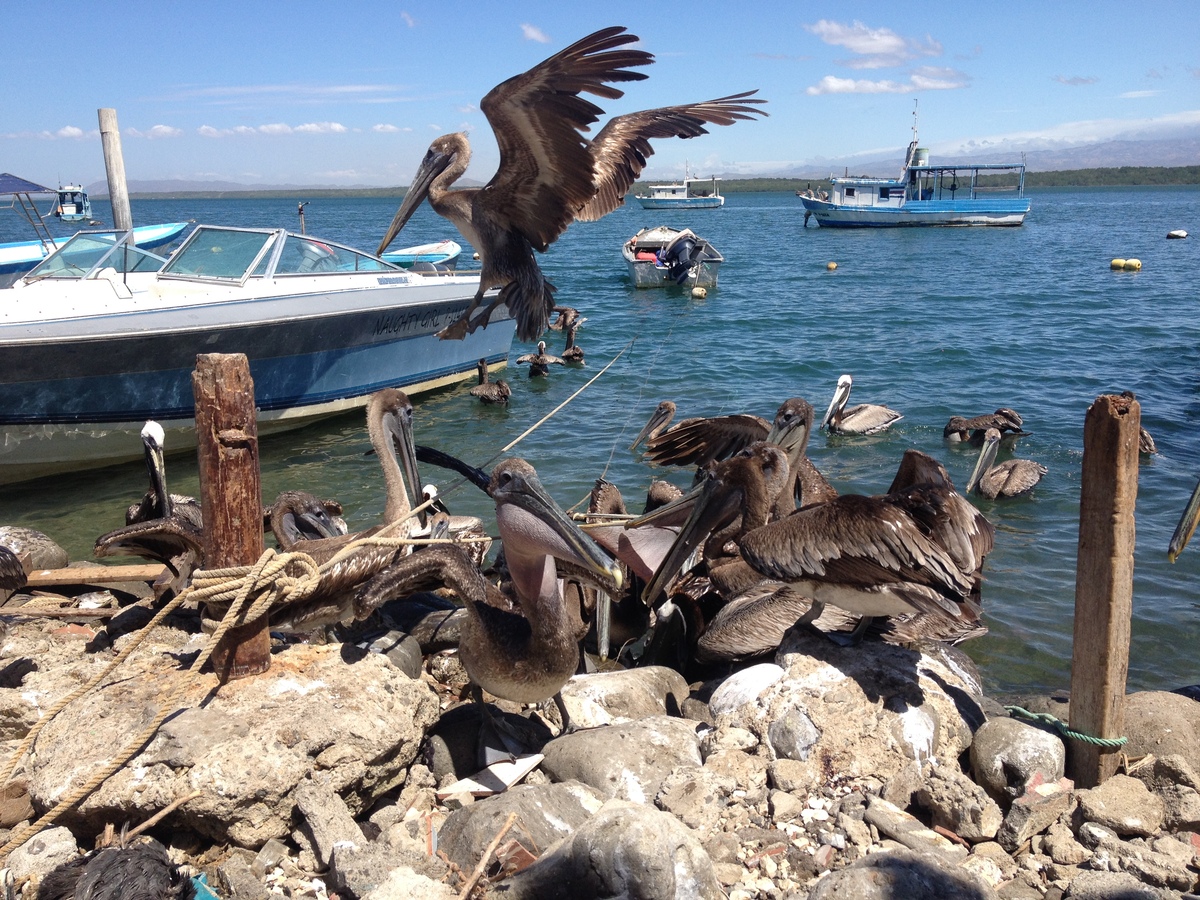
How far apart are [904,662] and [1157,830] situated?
1.18 m

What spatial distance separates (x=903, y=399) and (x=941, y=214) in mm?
42754

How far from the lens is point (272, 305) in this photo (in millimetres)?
9984

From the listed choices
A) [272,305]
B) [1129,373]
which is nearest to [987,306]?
[1129,373]

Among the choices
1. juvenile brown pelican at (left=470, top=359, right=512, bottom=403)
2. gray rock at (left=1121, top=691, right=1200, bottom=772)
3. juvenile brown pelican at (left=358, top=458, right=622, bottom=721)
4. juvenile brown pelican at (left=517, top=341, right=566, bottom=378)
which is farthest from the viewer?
juvenile brown pelican at (left=517, top=341, right=566, bottom=378)

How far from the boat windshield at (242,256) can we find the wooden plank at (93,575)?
494 centimetres

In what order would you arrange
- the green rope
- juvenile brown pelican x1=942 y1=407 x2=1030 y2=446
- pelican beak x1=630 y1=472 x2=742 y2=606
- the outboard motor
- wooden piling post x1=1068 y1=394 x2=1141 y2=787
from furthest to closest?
the outboard motor
juvenile brown pelican x1=942 y1=407 x2=1030 y2=446
pelican beak x1=630 y1=472 x2=742 y2=606
the green rope
wooden piling post x1=1068 y1=394 x2=1141 y2=787

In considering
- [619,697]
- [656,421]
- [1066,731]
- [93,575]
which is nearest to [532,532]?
[619,697]

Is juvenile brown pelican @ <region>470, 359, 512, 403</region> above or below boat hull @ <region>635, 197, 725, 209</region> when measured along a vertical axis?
below

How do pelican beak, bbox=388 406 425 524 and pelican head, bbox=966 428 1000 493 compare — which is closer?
pelican beak, bbox=388 406 425 524

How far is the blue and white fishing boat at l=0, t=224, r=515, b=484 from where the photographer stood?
8953 mm

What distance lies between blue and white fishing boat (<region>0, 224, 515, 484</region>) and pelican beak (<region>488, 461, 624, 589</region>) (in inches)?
275

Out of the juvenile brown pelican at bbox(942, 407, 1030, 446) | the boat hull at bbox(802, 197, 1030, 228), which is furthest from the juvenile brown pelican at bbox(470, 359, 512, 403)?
the boat hull at bbox(802, 197, 1030, 228)

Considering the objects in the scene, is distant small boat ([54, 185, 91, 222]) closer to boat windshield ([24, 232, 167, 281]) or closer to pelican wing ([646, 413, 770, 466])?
boat windshield ([24, 232, 167, 281])

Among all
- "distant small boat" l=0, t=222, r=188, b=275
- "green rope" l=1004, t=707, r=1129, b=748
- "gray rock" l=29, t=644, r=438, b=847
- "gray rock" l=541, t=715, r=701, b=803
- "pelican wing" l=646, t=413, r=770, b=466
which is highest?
"distant small boat" l=0, t=222, r=188, b=275
